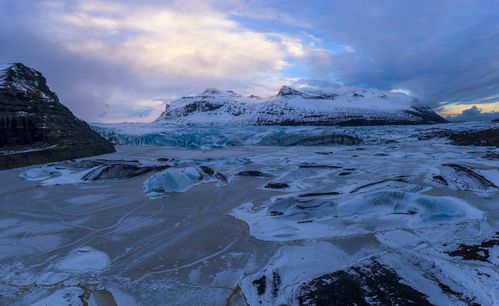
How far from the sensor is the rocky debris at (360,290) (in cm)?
297

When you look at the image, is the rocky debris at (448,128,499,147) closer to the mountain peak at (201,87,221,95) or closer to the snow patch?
the snow patch

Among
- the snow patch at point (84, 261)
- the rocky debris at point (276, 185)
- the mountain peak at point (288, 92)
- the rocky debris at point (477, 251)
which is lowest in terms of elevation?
the snow patch at point (84, 261)

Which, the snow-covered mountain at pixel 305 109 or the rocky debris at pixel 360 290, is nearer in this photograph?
the rocky debris at pixel 360 290

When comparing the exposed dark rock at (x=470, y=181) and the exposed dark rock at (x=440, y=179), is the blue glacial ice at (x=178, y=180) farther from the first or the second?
the exposed dark rock at (x=470, y=181)

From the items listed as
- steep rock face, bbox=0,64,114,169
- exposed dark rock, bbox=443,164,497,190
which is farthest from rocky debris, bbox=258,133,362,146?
exposed dark rock, bbox=443,164,497,190

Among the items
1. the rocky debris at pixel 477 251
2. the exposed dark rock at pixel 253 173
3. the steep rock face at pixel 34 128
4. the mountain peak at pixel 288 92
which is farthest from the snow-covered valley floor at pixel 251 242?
the mountain peak at pixel 288 92

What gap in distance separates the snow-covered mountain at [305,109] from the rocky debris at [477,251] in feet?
193

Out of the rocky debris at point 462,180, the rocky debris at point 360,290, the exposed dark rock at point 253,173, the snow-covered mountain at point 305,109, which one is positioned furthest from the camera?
the snow-covered mountain at point 305,109

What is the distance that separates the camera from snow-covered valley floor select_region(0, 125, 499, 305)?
3197mm

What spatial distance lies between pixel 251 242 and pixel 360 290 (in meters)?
1.63

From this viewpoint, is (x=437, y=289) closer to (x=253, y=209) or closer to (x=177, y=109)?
(x=253, y=209)

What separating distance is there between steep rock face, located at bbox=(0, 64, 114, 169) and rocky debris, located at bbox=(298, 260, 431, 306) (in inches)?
471

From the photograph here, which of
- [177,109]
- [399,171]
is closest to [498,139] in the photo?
[399,171]

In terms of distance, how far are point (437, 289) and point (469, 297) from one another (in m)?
0.24
